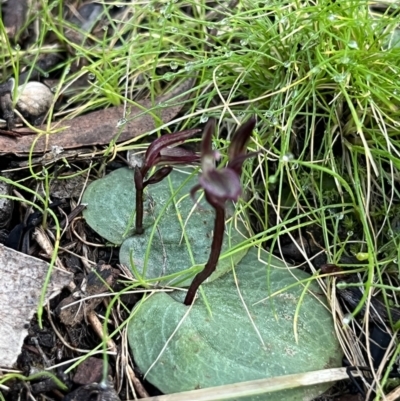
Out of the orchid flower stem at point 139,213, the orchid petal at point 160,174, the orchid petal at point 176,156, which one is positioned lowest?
the orchid flower stem at point 139,213

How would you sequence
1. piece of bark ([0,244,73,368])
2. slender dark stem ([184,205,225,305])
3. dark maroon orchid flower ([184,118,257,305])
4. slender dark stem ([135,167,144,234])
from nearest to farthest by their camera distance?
1. dark maroon orchid flower ([184,118,257,305])
2. slender dark stem ([184,205,225,305])
3. piece of bark ([0,244,73,368])
4. slender dark stem ([135,167,144,234])

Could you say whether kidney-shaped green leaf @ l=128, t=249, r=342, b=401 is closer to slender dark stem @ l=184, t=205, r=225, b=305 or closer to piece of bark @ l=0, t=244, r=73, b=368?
slender dark stem @ l=184, t=205, r=225, b=305

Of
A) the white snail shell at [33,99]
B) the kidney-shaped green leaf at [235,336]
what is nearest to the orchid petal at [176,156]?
the kidney-shaped green leaf at [235,336]

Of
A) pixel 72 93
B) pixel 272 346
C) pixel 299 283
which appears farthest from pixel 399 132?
pixel 72 93

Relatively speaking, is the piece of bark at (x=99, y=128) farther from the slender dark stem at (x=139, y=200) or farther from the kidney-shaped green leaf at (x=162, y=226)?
the slender dark stem at (x=139, y=200)

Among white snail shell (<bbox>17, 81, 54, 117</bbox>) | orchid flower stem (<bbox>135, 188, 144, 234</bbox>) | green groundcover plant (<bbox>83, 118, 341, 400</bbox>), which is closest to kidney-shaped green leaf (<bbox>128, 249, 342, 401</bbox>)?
green groundcover plant (<bbox>83, 118, 341, 400</bbox>)

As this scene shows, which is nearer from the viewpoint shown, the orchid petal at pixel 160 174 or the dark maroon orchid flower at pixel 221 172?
the dark maroon orchid flower at pixel 221 172

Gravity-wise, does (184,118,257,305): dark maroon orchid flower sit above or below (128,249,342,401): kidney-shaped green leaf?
above
